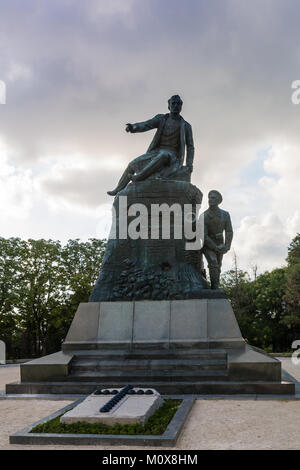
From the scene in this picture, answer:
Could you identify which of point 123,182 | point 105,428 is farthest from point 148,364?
point 123,182

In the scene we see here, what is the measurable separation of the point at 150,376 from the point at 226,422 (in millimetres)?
2341

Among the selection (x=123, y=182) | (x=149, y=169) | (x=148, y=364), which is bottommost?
(x=148, y=364)

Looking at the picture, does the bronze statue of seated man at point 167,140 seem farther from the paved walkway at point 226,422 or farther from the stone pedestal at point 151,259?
the paved walkway at point 226,422

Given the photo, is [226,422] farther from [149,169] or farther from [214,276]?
[149,169]

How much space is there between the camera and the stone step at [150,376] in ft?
23.8

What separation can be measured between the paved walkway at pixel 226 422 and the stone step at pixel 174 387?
33cm

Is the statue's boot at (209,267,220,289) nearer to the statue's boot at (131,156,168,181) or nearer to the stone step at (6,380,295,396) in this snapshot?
the statue's boot at (131,156,168,181)

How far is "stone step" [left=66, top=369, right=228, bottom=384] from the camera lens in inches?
286

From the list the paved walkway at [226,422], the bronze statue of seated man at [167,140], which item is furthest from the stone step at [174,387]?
the bronze statue of seated man at [167,140]

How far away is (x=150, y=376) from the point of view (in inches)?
292

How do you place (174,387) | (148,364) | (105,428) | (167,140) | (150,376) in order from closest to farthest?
(105,428) → (174,387) → (150,376) → (148,364) → (167,140)

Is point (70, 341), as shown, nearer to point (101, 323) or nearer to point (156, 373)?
point (101, 323)
